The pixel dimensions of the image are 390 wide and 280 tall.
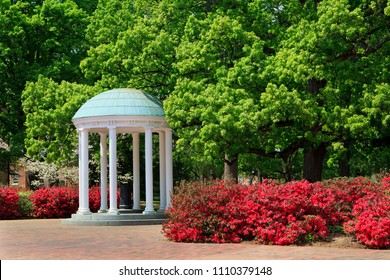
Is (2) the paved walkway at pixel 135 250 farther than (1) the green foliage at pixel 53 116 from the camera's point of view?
No

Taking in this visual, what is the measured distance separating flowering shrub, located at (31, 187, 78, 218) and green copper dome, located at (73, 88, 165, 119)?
678 centimetres

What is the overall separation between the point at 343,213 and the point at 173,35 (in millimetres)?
14593

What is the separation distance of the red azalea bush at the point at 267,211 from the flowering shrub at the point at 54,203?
559 inches

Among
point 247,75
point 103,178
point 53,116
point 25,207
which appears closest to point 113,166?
point 103,178

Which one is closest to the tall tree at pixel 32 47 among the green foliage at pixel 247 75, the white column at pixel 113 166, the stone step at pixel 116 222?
the green foliage at pixel 247 75

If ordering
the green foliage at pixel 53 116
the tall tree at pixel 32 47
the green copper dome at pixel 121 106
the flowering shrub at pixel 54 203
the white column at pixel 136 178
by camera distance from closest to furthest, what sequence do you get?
the green copper dome at pixel 121 106 < the white column at pixel 136 178 < the flowering shrub at pixel 54 203 < the green foliage at pixel 53 116 < the tall tree at pixel 32 47

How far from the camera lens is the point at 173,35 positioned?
99.9ft

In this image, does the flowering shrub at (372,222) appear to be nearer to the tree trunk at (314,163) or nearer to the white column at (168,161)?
the tree trunk at (314,163)

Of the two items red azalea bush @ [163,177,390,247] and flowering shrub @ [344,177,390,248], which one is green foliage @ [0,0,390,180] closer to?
red azalea bush @ [163,177,390,247]

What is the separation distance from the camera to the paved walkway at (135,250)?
14708mm

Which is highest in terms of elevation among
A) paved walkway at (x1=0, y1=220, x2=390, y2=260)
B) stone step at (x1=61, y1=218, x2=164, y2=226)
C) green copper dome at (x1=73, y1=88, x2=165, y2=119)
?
green copper dome at (x1=73, y1=88, x2=165, y2=119)

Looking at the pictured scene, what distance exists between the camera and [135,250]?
16.3 metres

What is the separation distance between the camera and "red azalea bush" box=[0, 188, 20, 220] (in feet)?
104

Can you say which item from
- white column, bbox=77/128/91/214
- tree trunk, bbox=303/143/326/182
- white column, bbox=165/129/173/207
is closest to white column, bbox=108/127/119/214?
white column, bbox=77/128/91/214
